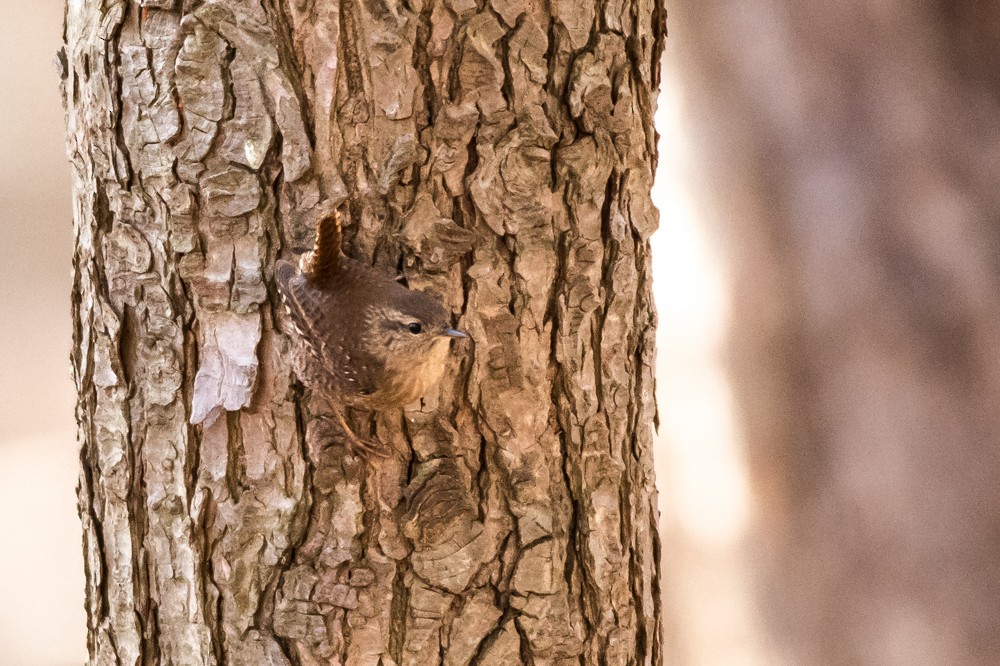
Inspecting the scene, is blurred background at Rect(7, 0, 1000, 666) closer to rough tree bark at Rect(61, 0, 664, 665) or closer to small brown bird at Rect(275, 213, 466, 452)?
rough tree bark at Rect(61, 0, 664, 665)

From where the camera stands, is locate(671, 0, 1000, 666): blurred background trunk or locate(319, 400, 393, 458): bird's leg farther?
locate(671, 0, 1000, 666): blurred background trunk

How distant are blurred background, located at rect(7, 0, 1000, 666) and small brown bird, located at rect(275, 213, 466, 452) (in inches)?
33.2

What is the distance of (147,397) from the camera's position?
3.06ft

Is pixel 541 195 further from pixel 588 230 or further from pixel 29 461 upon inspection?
pixel 29 461

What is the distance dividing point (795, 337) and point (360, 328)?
92cm

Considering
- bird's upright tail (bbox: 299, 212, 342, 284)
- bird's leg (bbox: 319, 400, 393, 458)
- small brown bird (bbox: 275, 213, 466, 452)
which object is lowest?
bird's leg (bbox: 319, 400, 393, 458)

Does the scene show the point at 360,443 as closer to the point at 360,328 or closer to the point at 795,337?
the point at 360,328

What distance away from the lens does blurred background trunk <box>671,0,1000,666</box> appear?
132 cm

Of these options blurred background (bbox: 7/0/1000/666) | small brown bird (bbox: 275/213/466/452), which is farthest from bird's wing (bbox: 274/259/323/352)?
blurred background (bbox: 7/0/1000/666)

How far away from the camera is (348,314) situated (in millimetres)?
853

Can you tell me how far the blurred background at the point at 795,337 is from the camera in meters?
1.34

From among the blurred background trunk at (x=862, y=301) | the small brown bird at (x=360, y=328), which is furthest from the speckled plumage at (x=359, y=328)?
the blurred background trunk at (x=862, y=301)

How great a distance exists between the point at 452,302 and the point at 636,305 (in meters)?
0.22

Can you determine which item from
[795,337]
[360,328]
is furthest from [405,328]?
[795,337]
